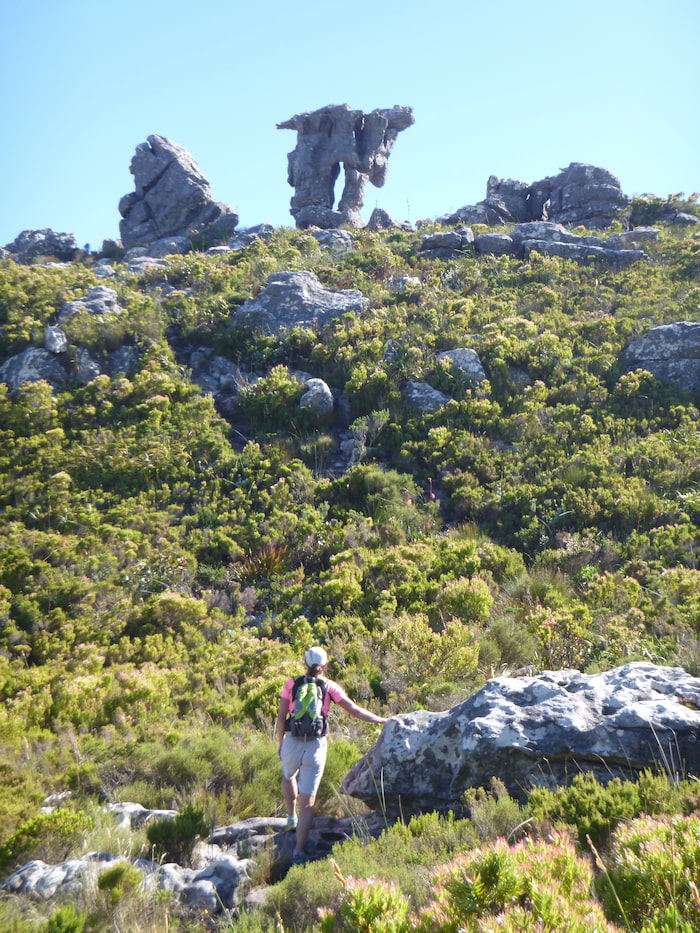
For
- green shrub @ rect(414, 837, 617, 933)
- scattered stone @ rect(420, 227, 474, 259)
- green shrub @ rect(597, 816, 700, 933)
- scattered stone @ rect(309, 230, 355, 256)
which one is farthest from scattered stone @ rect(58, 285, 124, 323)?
green shrub @ rect(597, 816, 700, 933)

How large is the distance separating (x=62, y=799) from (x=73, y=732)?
918 millimetres

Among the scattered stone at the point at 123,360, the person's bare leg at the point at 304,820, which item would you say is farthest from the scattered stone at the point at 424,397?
the person's bare leg at the point at 304,820

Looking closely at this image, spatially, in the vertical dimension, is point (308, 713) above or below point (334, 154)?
below

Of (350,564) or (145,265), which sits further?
(145,265)

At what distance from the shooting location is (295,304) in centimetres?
1700

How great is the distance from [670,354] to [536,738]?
42.5 feet

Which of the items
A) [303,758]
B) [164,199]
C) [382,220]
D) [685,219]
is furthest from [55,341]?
[685,219]

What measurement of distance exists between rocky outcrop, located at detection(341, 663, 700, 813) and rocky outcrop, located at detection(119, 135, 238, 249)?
1403 inches

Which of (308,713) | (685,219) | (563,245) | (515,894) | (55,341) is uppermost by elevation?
(685,219)

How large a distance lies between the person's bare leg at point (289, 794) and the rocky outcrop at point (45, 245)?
118 feet

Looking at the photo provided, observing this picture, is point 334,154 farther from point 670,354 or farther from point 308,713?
point 308,713

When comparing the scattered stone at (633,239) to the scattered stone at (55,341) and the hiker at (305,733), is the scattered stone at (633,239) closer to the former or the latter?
the scattered stone at (55,341)

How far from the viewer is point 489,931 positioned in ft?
7.12

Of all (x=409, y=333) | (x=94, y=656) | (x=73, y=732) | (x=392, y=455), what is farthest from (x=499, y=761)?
(x=409, y=333)
